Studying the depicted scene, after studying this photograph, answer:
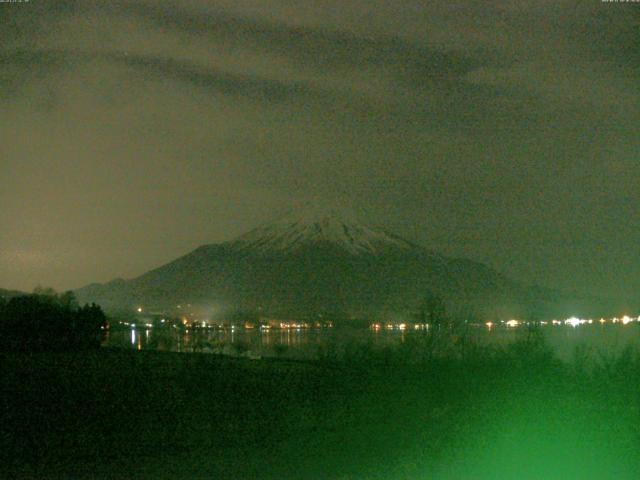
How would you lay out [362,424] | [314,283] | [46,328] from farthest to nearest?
[314,283], [46,328], [362,424]

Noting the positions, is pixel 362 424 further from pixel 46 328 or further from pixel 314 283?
pixel 314 283

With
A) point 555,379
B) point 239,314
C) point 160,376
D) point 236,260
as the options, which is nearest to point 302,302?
point 239,314

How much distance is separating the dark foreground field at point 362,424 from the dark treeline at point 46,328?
20.5 metres

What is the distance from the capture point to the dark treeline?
132ft

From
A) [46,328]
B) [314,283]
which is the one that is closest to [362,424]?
[46,328]

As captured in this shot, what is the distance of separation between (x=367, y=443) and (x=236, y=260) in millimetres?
171681

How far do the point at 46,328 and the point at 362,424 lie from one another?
1181 inches

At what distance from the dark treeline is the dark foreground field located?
20486 mm

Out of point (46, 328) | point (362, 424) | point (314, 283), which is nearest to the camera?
point (362, 424)

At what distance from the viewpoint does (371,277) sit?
152 meters

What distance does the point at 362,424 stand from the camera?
49.8 ft

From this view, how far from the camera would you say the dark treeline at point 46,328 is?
132ft

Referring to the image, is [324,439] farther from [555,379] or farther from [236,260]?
[236,260]

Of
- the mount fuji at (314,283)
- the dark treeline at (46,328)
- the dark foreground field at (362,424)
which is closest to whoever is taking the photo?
the dark foreground field at (362,424)
